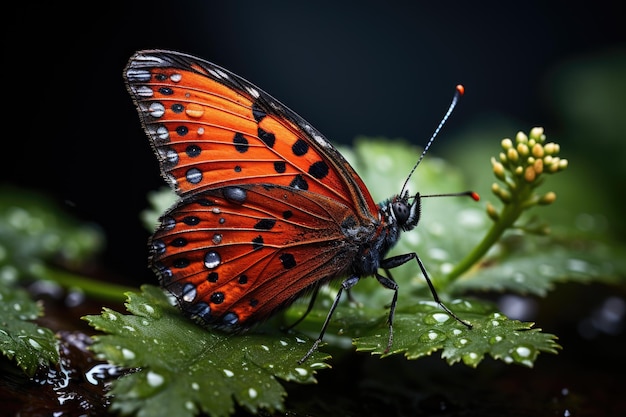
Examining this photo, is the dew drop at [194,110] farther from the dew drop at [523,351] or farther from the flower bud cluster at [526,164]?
the dew drop at [523,351]

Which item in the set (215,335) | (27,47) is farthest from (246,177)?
(27,47)

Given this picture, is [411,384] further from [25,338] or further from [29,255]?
[29,255]

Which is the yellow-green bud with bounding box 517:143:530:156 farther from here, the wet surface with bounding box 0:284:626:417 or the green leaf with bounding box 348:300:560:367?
the wet surface with bounding box 0:284:626:417

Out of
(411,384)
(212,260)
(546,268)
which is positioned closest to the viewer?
(212,260)

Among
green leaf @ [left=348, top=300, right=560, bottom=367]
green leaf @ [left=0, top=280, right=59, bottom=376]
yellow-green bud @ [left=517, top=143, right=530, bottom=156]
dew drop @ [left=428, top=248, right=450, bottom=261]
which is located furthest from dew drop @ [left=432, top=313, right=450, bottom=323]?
green leaf @ [left=0, top=280, right=59, bottom=376]

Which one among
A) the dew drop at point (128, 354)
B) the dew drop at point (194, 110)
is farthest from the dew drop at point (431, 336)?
the dew drop at point (194, 110)

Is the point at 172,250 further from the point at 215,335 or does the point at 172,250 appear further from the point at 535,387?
the point at 535,387

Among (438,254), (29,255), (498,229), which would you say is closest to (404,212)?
(498,229)
